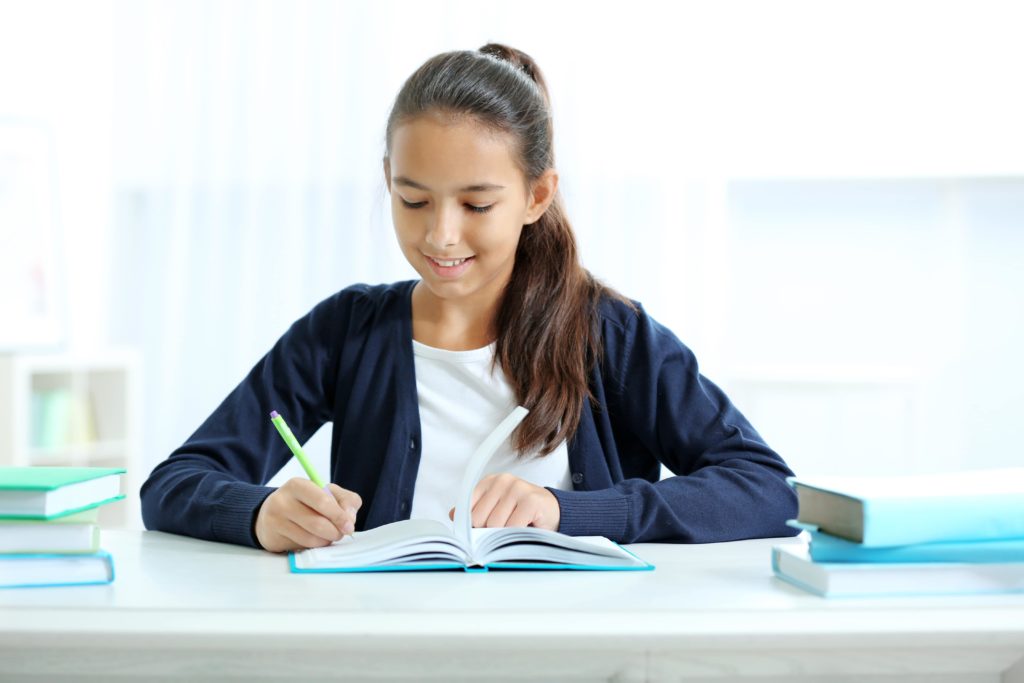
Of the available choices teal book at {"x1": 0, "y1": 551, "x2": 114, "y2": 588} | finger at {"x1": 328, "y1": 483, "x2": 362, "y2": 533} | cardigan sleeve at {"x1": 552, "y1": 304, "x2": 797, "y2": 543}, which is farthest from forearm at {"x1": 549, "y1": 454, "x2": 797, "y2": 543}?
teal book at {"x1": 0, "y1": 551, "x2": 114, "y2": 588}

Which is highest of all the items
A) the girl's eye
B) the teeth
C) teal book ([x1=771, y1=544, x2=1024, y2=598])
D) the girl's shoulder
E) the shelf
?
the girl's eye

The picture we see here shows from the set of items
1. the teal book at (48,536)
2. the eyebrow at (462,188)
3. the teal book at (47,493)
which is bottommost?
the teal book at (48,536)

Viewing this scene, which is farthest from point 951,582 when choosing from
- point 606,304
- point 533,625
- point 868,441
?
point 868,441

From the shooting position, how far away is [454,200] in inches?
52.8

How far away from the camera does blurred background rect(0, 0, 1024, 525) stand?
3.36 metres

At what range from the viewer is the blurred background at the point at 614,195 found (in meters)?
3.36

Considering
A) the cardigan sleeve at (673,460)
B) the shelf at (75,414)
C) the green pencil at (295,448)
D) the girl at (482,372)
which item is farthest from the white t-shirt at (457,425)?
the shelf at (75,414)

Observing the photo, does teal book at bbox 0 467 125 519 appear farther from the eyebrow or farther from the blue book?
the eyebrow

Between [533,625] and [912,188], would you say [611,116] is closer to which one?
[912,188]

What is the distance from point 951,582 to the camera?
36.8 inches

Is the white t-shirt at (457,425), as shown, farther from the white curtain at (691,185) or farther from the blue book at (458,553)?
the white curtain at (691,185)

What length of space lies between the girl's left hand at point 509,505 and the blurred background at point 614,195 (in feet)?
7.42

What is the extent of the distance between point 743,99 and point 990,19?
0.74 m

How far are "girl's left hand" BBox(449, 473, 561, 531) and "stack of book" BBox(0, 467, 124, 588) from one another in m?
0.35
